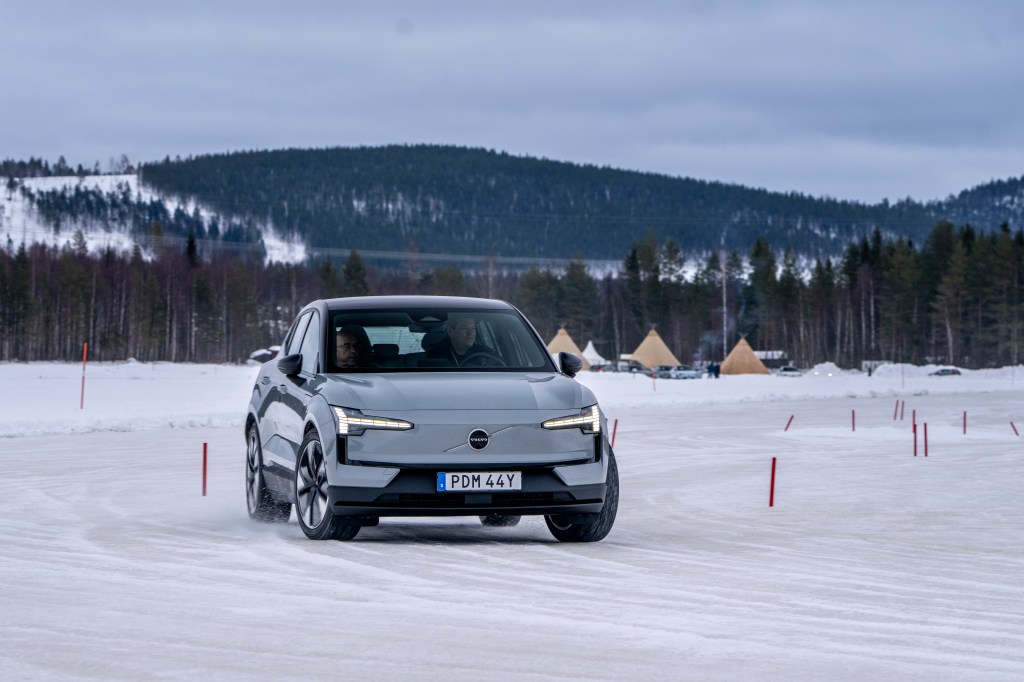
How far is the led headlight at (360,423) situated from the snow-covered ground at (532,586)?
857mm

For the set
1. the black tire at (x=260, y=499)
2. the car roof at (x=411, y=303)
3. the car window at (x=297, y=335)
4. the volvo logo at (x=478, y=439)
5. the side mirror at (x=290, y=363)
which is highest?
the car roof at (x=411, y=303)

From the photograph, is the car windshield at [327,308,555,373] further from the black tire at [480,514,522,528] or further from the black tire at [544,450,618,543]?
the black tire at [480,514,522,528]

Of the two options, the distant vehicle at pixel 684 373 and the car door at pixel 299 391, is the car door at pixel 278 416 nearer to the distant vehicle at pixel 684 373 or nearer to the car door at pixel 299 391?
the car door at pixel 299 391

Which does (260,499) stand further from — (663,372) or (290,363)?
→ (663,372)

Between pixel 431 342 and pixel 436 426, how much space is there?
156 cm

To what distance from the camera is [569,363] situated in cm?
1120

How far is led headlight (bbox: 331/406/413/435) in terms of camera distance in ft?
33.0

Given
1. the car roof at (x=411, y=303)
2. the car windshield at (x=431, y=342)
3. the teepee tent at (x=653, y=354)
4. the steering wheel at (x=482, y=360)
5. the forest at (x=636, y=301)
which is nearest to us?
the car windshield at (x=431, y=342)

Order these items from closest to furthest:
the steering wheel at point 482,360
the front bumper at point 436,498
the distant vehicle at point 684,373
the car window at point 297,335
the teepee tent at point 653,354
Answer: the front bumper at point 436,498 → the steering wheel at point 482,360 → the car window at point 297,335 → the distant vehicle at point 684,373 → the teepee tent at point 653,354

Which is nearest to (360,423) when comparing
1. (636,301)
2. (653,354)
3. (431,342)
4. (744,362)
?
(431,342)

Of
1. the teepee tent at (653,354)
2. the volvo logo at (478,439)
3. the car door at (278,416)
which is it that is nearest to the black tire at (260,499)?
the car door at (278,416)

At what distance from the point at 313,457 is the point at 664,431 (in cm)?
2059

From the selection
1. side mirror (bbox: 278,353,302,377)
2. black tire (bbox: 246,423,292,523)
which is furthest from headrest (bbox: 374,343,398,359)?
black tire (bbox: 246,423,292,523)

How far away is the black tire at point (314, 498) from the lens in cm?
1045
